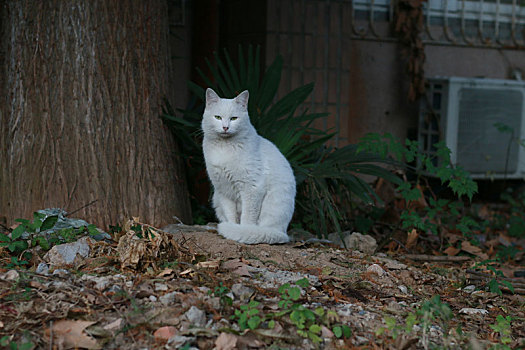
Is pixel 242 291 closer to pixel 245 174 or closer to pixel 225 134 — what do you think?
pixel 245 174

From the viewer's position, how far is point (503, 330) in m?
2.47

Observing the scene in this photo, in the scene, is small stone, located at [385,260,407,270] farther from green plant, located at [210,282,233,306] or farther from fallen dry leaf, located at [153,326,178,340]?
fallen dry leaf, located at [153,326,178,340]

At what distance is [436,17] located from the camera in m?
6.36

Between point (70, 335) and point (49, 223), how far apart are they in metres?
0.94

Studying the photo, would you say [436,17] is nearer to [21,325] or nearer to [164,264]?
[164,264]

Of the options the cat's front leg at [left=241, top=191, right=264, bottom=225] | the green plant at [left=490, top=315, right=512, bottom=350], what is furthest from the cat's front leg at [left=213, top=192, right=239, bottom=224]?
the green plant at [left=490, top=315, right=512, bottom=350]

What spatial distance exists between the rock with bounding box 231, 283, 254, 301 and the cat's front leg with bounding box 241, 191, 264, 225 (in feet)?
3.00

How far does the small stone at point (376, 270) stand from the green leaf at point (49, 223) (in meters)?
1.71

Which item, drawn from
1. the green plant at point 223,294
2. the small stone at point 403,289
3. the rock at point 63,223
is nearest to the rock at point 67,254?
the rock at point 63,223

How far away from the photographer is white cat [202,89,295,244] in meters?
3.27

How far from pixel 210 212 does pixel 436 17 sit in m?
3.72

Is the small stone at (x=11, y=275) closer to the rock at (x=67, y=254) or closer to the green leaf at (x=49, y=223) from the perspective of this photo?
the rock at (x=67, y=254)

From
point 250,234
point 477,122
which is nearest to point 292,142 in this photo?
point 250,234

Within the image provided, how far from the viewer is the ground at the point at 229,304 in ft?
7.09
